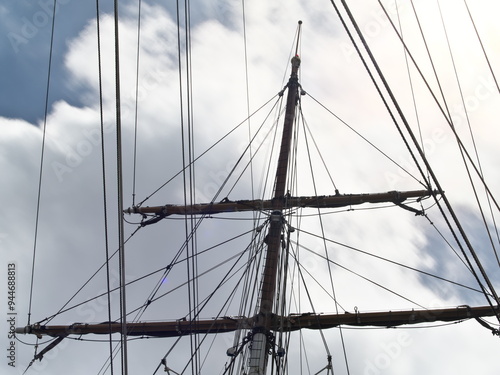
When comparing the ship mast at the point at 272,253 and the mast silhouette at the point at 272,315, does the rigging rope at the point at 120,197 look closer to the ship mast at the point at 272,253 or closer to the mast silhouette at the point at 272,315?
the mast silhouette at the point at 272,315

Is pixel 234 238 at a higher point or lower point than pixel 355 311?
higher

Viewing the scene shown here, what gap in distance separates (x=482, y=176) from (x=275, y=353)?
6510 millimetres

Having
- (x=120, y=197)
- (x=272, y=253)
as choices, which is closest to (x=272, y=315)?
(x=272, y=253)

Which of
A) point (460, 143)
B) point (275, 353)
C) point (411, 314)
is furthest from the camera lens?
point (411, 314)

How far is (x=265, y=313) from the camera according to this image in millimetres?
11875

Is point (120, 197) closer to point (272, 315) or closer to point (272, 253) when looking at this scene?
point (272, 315)

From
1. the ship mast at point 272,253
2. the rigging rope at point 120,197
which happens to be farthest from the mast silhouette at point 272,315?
the rigging rope at point 120,197

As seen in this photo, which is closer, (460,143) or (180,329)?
(460,143)

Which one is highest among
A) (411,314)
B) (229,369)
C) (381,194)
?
(381,194)

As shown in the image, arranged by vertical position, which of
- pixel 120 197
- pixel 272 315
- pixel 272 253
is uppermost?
pixel 272 253

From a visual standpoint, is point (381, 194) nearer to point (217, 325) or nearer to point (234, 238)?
point (234, 238)

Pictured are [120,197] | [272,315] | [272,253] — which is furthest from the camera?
[272,253]

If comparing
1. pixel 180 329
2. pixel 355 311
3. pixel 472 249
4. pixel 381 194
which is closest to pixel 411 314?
pixel 355 311

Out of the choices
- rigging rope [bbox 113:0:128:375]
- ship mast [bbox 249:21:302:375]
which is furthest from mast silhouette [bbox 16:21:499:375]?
rigging rope [bbox 113:0:128:375]
